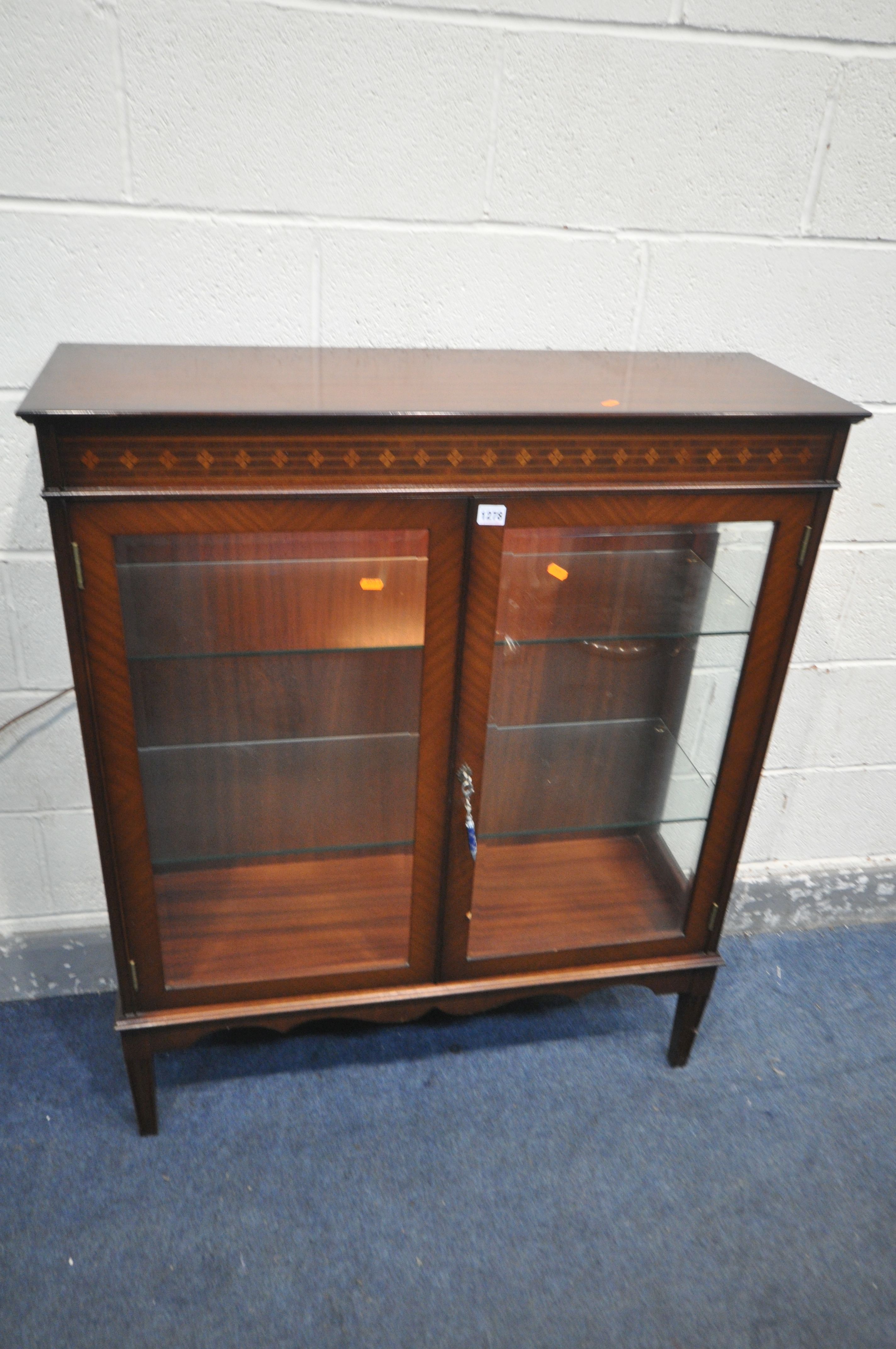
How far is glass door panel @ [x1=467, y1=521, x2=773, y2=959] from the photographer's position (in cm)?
135

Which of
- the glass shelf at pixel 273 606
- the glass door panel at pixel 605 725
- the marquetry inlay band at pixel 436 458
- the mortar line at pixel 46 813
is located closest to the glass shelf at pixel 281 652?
the glass shelf at pixel 273 606

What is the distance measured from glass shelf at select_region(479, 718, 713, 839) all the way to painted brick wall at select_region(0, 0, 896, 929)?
581 mm

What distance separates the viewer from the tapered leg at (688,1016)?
1.65 meters

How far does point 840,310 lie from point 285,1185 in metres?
1.56

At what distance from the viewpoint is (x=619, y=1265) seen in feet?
4.78

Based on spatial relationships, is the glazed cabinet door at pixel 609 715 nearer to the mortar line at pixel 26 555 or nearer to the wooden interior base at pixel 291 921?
the wooden interior base at pixel 291 921

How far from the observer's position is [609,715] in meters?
1.54

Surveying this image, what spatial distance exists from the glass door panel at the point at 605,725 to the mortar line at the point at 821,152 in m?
0.52

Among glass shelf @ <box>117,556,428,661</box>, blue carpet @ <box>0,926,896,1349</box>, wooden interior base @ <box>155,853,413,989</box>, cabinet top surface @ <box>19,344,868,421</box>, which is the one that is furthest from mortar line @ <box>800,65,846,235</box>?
blue carpet @ <box>0,926,896,1349</box>

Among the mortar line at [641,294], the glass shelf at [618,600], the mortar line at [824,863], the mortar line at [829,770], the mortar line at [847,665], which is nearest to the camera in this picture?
the glass shelf at [618,600]

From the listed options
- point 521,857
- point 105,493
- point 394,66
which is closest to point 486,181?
point 394,66

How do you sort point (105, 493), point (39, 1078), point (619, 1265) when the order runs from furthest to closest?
1. point (39, 1078)
2. point (619, 1265)
3. point (105, 493)

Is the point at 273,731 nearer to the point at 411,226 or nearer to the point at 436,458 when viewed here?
the point at 436,458

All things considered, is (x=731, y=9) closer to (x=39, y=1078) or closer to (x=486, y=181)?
(x=486, y=181)
